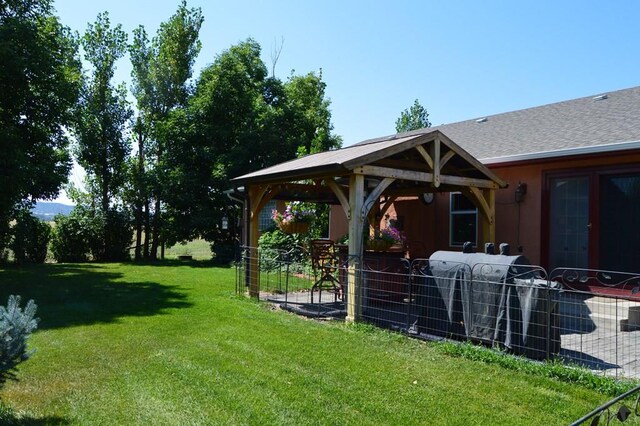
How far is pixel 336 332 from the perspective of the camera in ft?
20.9

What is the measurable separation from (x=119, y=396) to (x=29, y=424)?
2.36 ft

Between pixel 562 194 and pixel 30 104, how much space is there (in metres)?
14.2

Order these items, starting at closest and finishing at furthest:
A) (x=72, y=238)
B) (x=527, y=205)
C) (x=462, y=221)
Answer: (x=527, y=205) < (x=462, y=221) < (x=72, y=238)

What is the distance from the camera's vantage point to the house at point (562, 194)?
25.8 ft

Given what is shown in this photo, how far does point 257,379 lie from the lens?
4.47m

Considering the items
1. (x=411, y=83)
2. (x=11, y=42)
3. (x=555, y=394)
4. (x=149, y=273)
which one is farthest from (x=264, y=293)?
(x=411, y=83)

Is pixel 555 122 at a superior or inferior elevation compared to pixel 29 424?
superior

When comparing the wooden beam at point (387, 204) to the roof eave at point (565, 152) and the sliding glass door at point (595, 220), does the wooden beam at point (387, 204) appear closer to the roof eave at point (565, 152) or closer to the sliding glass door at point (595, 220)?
the roof eave at point (565, 152)

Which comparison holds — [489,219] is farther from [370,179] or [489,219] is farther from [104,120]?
[104,120]

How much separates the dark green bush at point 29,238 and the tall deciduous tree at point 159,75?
3703 millimetres

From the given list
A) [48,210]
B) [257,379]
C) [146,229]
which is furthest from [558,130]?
[48,210]

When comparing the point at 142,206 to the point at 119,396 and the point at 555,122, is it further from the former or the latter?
the point at 119,396

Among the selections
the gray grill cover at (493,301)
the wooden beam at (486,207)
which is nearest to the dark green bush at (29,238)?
the wooden beam at (486,207)

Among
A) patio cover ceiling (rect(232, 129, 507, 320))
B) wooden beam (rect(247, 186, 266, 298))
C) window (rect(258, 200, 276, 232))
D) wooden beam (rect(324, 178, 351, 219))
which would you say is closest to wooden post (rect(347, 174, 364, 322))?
patio cover ceiling (rect(232, 129, 507, 320))
